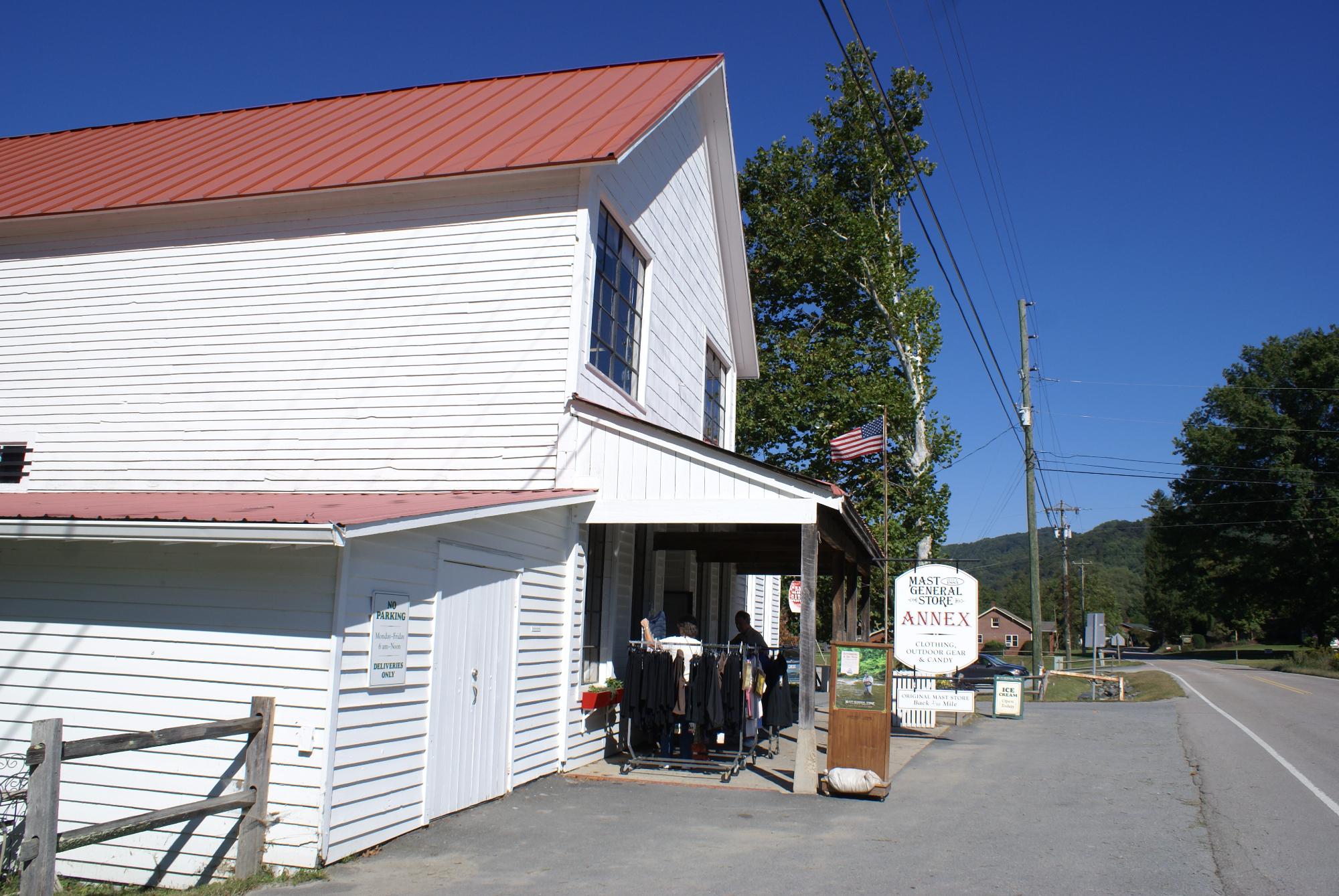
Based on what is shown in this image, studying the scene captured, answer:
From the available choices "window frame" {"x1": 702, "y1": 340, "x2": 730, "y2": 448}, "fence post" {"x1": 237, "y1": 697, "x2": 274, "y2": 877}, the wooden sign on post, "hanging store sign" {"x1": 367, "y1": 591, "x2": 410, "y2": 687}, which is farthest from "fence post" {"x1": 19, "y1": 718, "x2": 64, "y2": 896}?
"window frame" {"x1": 702, "y1": 340, "x2": 730, "y2": 448}

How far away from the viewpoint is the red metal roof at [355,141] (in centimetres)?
1120

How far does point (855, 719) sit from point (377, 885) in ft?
17.0

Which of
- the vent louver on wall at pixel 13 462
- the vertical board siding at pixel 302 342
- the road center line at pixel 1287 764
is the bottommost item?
the road center line at pixel 1287 764

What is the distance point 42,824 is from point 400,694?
8.57 feet

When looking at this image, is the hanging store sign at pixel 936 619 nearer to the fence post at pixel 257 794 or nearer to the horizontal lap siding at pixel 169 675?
the horizontal lap siding at pixel 169 675

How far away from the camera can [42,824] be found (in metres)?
5.34

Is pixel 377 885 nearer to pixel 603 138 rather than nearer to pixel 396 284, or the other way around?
pixel 396 284

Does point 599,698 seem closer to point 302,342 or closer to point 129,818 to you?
point 302,342

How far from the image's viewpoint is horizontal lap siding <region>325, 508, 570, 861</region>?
700cm

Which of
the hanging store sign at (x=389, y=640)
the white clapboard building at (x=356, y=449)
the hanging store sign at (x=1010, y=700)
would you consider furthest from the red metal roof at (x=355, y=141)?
the hanging store sign at (x=1010, y=700)

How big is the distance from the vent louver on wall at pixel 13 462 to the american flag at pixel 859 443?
12.6 m

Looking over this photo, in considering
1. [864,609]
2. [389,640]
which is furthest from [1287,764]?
[389,640]

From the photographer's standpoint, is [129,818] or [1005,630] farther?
[1005,630]

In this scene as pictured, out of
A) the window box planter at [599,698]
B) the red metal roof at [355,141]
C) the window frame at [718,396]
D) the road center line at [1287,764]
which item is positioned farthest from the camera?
the window frame at [718,396]
